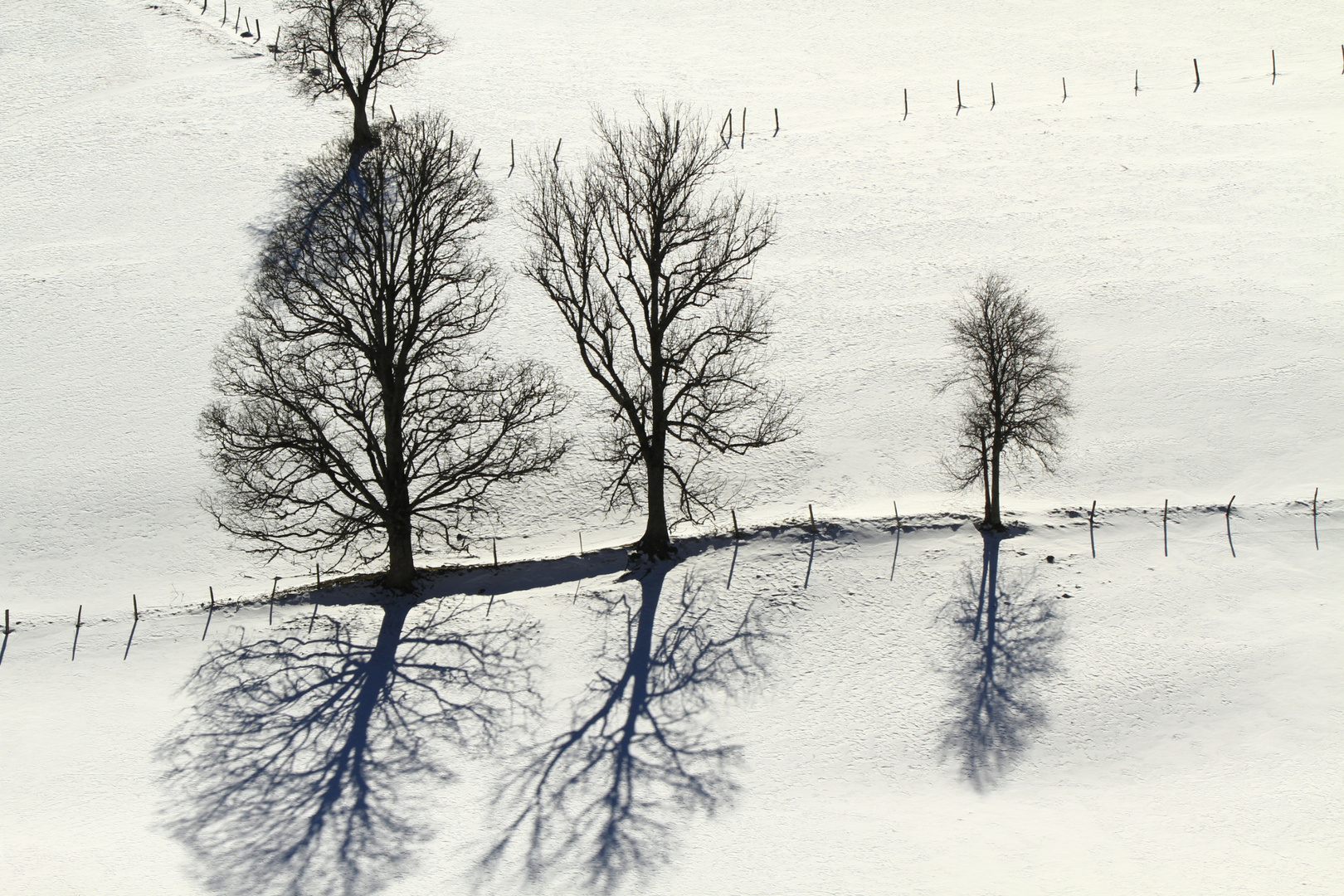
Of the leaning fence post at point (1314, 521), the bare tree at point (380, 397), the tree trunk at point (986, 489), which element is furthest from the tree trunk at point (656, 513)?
the leaning fence post at point (1314, 521)

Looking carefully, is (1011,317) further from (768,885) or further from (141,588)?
(141,588)

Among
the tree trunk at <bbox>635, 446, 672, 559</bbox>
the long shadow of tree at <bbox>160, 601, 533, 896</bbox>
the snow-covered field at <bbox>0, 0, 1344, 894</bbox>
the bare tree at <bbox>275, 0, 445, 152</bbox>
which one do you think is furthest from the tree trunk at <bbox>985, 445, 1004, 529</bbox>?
the bare tree at <bbox>275, 0, 445, 152</bbox>

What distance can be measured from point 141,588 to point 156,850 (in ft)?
33.5

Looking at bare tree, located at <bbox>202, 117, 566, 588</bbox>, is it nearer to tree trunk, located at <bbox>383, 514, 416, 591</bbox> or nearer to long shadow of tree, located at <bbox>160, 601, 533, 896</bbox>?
tree trunk, located at <bbox>383, 514, 416, 591</bbox>

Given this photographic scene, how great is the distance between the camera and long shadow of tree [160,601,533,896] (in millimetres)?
19047

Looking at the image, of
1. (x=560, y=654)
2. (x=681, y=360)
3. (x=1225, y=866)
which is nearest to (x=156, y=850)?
(x=560, y=654)

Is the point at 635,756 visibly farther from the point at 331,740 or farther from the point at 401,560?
the point at 401,560

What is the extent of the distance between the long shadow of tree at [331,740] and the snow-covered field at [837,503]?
0.14m

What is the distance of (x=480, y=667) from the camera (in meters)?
24.0

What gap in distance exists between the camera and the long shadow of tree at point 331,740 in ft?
62.5

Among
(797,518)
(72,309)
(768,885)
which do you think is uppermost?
(72,309)

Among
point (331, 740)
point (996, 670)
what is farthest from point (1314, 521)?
point (331, 740)

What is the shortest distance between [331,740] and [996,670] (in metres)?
14.3

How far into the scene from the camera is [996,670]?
77.2ft
